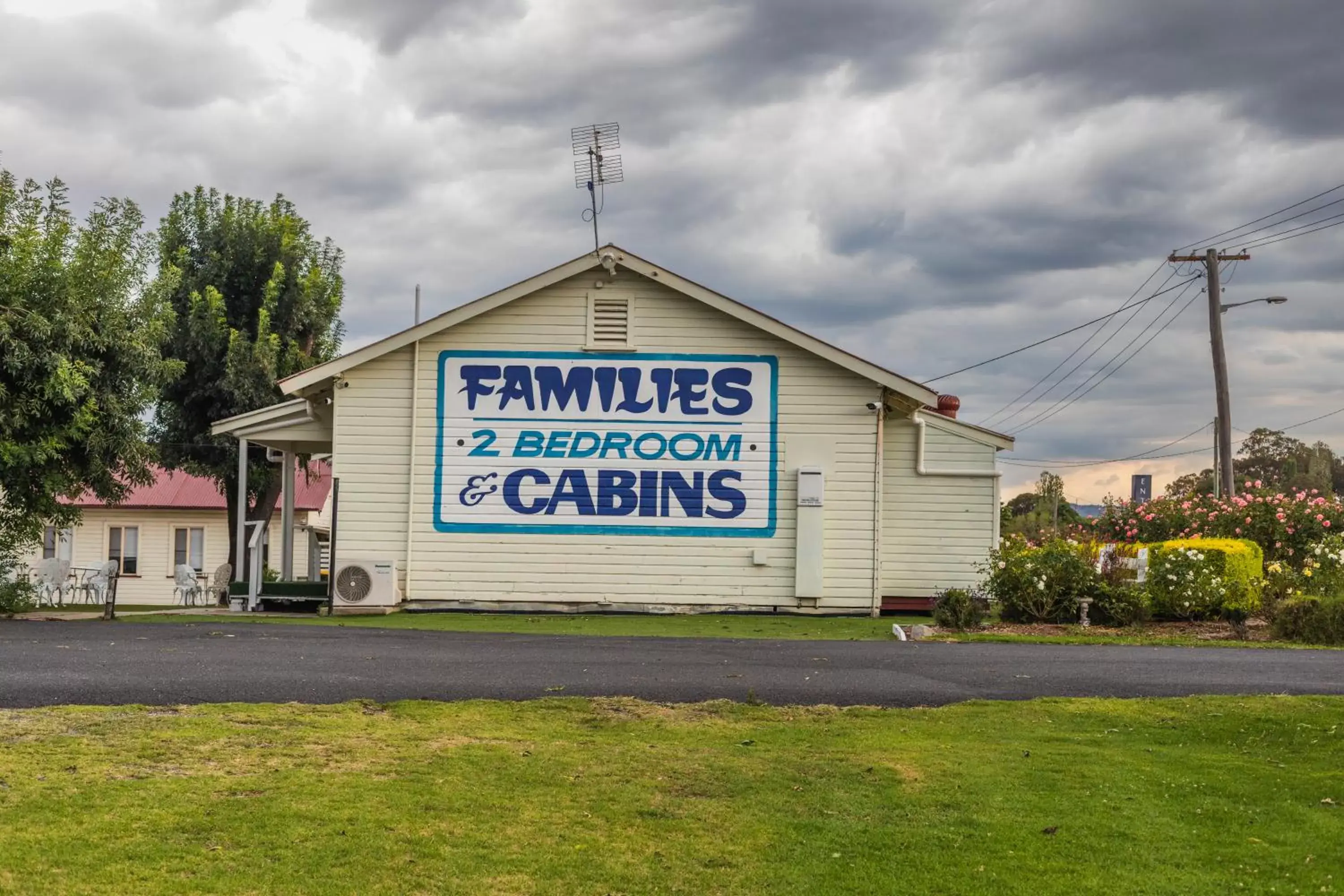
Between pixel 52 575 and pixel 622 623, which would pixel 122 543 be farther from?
pixel 622 623

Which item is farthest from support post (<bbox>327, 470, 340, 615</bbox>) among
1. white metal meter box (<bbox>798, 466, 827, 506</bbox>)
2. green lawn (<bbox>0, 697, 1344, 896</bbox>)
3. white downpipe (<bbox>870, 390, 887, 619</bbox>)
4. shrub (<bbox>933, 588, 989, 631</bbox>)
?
green lawn (<bbox>0, 697, 1344, 896</bbox>)

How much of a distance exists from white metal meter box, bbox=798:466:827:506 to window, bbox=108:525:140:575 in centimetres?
2460

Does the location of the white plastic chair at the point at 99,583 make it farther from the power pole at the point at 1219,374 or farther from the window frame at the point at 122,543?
the power pole at the point at 1219,374

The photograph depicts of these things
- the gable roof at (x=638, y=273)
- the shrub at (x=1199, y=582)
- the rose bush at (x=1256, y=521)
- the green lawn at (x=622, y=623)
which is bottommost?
the green lawn at (x=622, y=623)

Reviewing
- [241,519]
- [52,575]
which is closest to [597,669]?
[241,519]

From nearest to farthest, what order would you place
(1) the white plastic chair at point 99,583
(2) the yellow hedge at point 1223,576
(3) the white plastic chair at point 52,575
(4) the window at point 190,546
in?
(2) the yellow hedge at point 1223,576 → (1) the white plastic chair at point 99,583 → (3) the white plastic chair at point 52,575 → (4) the window at point 190,546

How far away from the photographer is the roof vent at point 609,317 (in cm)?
2000

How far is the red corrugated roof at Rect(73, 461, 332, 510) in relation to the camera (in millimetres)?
36750

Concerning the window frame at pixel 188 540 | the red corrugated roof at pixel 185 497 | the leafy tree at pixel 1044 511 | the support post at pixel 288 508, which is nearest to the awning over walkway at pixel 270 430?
the support post at pixel 288 508

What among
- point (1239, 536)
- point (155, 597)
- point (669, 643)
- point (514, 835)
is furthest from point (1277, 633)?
point (155, 597)

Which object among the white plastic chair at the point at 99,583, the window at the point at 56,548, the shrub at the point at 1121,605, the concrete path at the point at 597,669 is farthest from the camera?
the window at the point at 56,548

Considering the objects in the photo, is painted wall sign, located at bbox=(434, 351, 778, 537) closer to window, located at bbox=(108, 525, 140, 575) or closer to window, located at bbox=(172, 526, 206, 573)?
window, located at bbox=(172, 526, 206, 573)

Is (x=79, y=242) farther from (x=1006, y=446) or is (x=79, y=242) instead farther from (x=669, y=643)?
(x=1006, y=446)

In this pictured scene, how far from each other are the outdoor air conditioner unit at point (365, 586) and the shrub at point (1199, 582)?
10.9m
